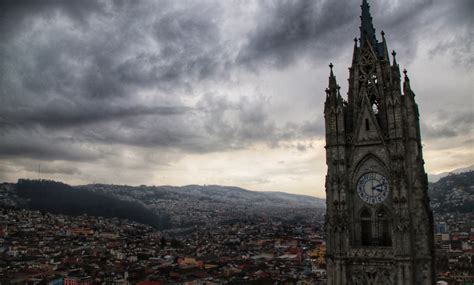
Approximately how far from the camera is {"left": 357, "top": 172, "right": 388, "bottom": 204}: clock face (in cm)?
2756

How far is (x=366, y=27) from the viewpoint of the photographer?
100 feet

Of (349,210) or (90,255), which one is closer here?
(349,210)

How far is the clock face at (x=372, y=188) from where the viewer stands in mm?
27562

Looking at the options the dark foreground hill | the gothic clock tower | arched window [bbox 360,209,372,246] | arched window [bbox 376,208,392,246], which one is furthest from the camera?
the dark foreground hill

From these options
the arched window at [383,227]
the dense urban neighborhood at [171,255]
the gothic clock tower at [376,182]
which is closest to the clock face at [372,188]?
the gothic clock tower at [376,182]

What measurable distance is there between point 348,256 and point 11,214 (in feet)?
526

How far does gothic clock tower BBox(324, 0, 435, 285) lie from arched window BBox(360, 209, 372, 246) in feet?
0.18

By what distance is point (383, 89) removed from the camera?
28578 millimetres

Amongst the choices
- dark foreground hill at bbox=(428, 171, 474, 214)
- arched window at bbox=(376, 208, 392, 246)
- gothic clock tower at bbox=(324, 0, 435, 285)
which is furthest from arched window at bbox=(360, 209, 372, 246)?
dark foreground hill at bbox=(428, 171, 474, 214)

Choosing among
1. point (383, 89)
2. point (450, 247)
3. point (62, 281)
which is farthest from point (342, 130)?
point (450, 247)

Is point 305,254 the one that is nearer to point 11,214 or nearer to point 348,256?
point 348,256

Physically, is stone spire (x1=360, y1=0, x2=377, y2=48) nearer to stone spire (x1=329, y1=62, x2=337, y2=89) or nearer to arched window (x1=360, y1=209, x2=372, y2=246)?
stone spire (x1=329, y1=62, x2=337, y2=89)

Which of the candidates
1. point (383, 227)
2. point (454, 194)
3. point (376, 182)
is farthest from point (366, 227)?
point (454, 194)

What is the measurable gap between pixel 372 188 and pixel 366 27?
402 inches
